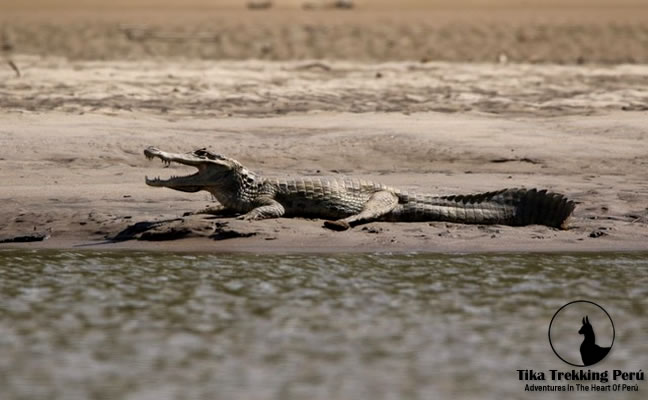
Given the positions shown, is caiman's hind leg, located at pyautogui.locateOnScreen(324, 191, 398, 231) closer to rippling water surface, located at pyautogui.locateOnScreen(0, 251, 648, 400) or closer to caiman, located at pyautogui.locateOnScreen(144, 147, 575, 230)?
caiman, located at pyautogui.locateOnScreen(144, 147, 575, 230)

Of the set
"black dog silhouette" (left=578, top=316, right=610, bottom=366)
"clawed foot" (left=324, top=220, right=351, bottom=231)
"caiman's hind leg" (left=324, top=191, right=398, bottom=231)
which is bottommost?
"black dog silhouette" (left=578, top=316, right=610, bottom=366)

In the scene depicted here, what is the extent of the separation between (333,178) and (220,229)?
109cm

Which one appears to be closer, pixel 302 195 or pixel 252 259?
pixel 252 259

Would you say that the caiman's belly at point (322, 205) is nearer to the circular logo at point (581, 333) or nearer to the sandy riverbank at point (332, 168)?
the sandy riverbank at point (332, 168)

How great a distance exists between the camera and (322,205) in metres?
9.20

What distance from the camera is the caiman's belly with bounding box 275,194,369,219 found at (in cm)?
920

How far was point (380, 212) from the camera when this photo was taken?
29.9 feet

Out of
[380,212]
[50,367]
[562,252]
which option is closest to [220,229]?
[380,212]

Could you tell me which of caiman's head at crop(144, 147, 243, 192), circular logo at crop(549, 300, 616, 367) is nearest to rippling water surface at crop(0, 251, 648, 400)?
circular logo at crop(549, 300, 616, 367)

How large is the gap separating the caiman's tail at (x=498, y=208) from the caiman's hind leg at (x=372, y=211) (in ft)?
0.62

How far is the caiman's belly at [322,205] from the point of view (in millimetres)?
9203

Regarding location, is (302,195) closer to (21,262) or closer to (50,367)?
(21,262)

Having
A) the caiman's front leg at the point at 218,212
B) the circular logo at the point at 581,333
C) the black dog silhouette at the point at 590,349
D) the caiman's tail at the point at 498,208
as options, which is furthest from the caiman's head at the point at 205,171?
the black dog silhouette at the point at 590,349

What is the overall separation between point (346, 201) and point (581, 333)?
10.5ft
